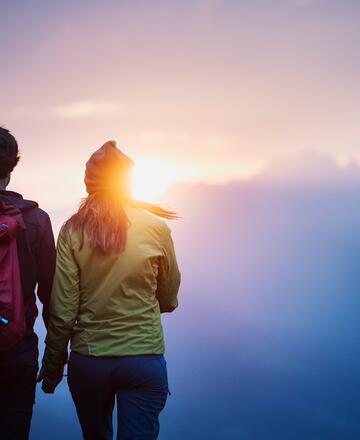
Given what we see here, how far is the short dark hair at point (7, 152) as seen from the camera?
11.6ft

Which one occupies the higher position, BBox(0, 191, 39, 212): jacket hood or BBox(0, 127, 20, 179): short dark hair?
BBox(0, 127, 20, 179): short dark hair

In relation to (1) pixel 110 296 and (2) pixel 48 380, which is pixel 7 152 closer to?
(1) pixel 110 296

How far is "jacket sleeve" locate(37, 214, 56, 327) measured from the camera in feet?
12.1

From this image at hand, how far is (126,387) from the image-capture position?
3623mm

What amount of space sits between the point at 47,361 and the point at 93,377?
1.72 feet

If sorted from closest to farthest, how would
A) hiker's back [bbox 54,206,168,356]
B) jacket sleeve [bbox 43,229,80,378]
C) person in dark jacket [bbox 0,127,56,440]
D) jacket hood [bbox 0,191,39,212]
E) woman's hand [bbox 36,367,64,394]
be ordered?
person in dark jacket [bbox 0,127,56,440] → jacket hood [bbox 0,191,39,212] → hiker's back [bbox 54,206,168,356] → jacket sleeve [bbox 43,229,80,378] → woman's hand [bbox 36,367,64,394]

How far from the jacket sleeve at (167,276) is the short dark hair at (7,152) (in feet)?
3.93

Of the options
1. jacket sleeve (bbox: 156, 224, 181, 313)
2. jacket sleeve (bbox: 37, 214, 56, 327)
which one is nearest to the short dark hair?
jacket sleeve (bbox: 37, 214, 56, 327)

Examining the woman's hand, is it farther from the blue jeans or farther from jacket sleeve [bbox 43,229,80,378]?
the blue jeans

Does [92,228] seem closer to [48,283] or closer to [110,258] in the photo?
[110,258]

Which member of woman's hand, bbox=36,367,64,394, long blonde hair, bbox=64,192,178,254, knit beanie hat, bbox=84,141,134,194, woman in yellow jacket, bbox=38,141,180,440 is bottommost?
woman's hand, bbox=36,367,64,394

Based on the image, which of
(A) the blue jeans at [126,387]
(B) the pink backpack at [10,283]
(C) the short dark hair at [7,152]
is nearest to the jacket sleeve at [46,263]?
(B) the pink backpack at [10,283]

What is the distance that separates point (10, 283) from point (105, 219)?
824 mm

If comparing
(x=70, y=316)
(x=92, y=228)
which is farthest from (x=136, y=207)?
(x=70, y=316)
